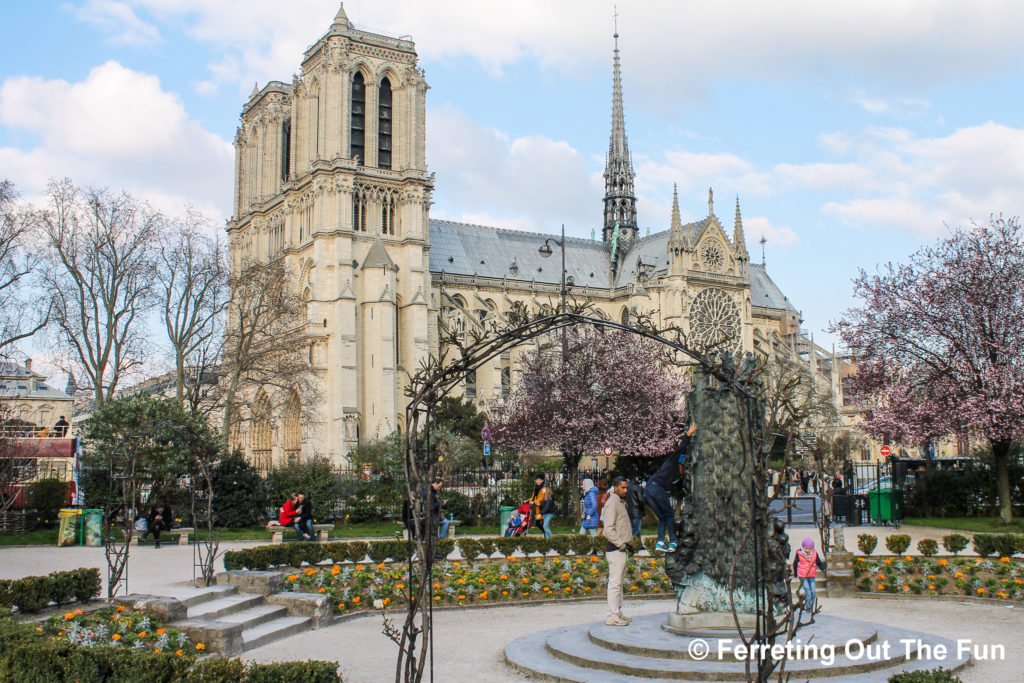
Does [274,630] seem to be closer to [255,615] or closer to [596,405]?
[255,615]

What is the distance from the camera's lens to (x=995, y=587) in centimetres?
1445

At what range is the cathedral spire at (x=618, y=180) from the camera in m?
74.7

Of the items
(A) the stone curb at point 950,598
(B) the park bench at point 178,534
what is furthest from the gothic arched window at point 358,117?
(A) the stone curb at point 950,598

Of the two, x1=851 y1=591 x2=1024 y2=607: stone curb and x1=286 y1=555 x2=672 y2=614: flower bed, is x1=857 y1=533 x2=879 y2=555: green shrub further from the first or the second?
x1=286 y1=555 x2=672 y2=614: flower bed

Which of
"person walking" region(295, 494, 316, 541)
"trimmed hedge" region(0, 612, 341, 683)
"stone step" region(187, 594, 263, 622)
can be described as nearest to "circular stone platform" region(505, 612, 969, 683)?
"trimmed hedge" region(0, 612, 341, 683)

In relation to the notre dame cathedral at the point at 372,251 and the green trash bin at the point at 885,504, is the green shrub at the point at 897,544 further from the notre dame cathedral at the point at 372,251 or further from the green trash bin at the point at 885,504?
the notre dame cathedral at the point at 372,251

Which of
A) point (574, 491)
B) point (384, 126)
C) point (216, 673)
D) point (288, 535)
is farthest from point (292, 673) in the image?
point (384, 126)

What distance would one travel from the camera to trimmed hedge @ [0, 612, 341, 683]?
7.81 metres

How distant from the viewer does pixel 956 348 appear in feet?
88.6

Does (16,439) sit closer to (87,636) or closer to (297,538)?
(297,538)

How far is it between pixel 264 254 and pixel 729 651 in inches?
2161

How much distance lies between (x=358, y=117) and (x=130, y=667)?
50.7m

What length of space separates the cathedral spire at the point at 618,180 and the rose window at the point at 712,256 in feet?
26.5

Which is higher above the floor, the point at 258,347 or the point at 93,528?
the point at 258,347
